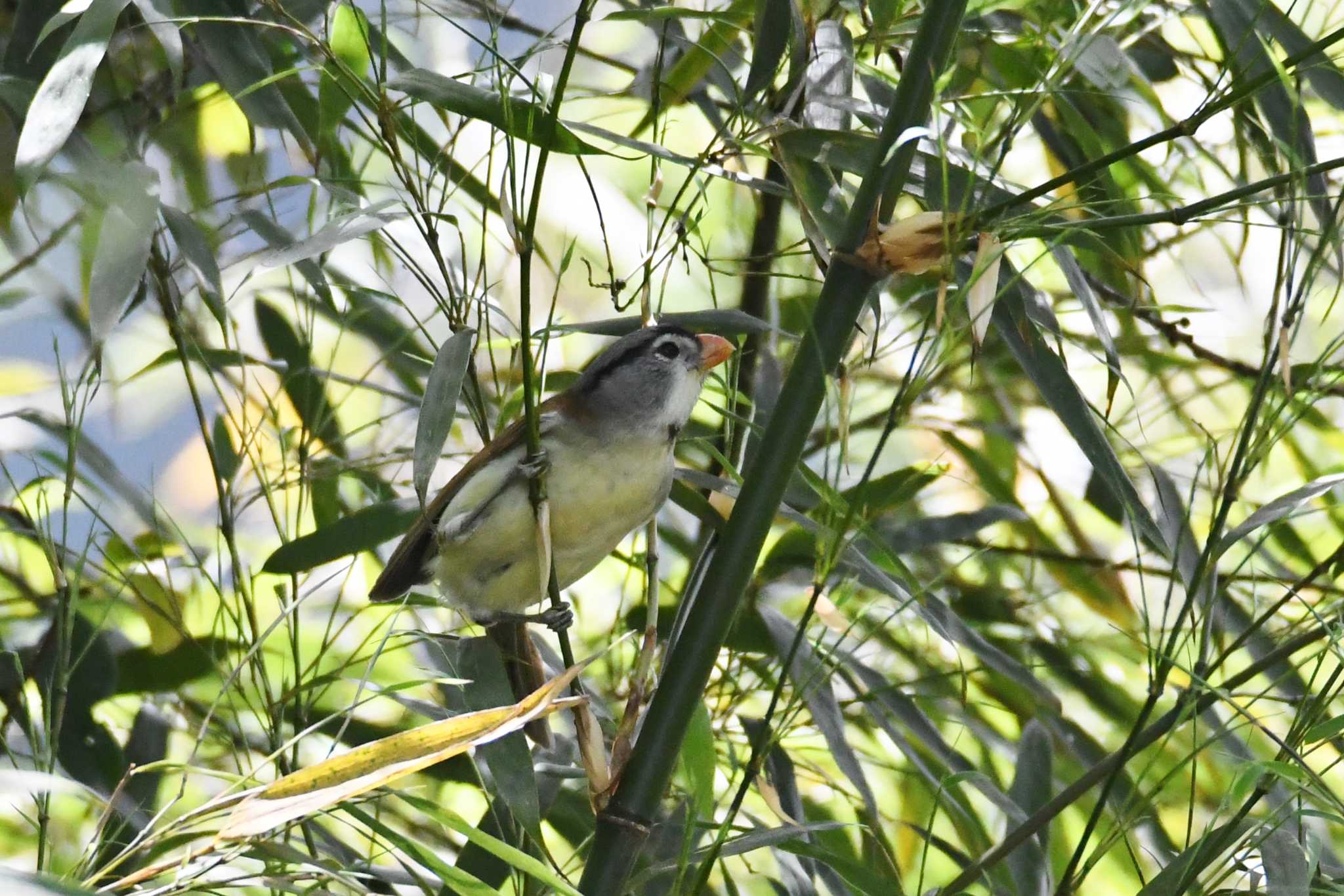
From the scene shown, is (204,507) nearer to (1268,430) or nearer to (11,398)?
(11,398)

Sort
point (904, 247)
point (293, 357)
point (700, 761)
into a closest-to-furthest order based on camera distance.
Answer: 1. point (904, 247)
2. point (700, 761)
3. point (293, 357)

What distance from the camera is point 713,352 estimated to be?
165cm

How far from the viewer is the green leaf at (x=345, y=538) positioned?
1419 millimetres

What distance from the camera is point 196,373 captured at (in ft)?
7.33

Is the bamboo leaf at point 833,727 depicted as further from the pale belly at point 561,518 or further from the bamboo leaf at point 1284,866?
the bamboo leaf at point 1284,866

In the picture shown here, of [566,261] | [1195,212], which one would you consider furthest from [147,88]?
[1195,212]

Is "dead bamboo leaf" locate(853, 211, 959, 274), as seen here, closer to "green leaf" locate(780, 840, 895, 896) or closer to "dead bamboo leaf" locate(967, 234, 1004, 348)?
"dead bamboo leaf" locate(967, 234, 1004, 348)

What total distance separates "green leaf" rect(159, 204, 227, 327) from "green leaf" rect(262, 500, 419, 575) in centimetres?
27

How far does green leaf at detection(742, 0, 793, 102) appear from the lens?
1239mm

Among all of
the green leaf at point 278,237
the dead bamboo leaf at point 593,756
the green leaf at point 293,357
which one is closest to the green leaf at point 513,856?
the dead bamboo leaf at point 593,756

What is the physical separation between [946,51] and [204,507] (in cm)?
160

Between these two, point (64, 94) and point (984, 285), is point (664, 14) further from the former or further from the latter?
point (64, 94)

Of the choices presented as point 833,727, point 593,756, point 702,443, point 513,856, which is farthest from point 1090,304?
point 513,856

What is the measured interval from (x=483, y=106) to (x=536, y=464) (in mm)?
309
